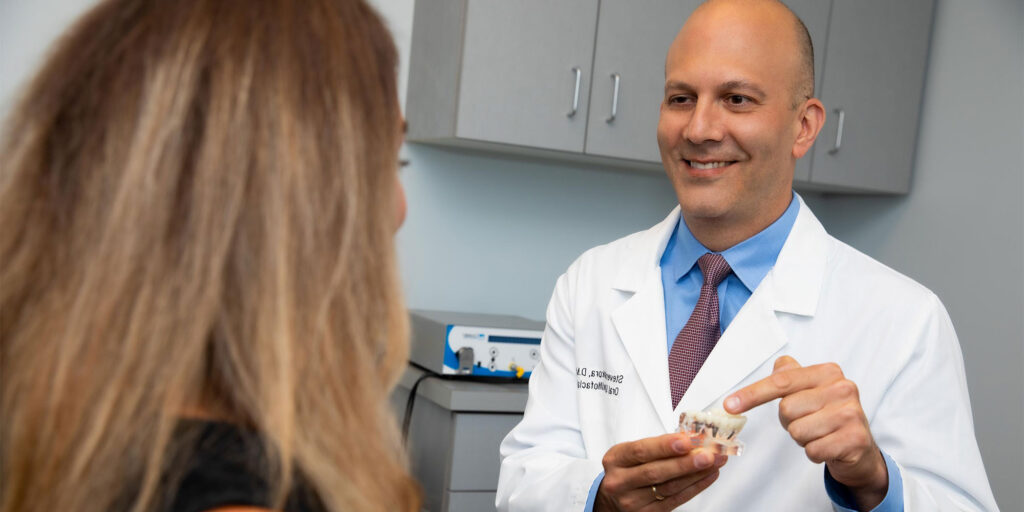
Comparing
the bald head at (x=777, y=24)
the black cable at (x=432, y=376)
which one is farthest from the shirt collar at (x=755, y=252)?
the black cable at (x=432, y=376)

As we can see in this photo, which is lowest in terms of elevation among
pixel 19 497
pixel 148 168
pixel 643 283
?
pixel 19 497

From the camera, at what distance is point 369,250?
2.41 ft

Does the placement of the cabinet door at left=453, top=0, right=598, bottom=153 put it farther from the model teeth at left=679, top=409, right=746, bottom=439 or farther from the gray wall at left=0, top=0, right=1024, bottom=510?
the model teeth at left=679, top=409, right=746, bottom=439

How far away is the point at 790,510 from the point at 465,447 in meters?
1.10

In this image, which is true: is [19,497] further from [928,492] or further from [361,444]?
[928,492]

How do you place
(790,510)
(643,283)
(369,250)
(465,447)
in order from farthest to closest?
(465,447), (643,283), (790,510), (369,250)

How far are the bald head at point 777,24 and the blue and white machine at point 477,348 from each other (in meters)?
1.10

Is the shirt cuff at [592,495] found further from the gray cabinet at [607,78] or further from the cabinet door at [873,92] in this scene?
the cabinet door at [873,92]

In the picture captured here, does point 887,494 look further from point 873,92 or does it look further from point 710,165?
point 873,92

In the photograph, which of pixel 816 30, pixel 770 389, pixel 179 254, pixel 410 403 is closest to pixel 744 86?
pixel 770 389

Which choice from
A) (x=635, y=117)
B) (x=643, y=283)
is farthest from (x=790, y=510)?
(x=635, y=117)

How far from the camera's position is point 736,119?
4.96 ft

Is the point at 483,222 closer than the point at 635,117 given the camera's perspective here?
No

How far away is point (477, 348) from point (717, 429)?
1272 mm
